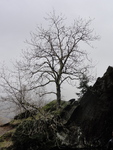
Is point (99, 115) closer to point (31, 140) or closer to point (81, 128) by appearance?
point (81, 128)

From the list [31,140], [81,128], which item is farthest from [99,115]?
[31,140]

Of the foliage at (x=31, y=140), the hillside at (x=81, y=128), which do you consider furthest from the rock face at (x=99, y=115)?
the foliage at (x=31, y=140)

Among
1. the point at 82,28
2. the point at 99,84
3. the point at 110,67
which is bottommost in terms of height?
the point at 99,84

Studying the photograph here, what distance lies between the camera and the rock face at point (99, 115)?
10930 millimetres

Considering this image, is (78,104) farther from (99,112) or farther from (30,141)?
(30,141)

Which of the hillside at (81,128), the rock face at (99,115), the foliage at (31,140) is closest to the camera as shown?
the foliage at (31,140)

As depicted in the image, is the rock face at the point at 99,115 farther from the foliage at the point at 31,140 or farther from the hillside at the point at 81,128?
the foliage at the point at 31,140

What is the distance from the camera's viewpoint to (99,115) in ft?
36.5

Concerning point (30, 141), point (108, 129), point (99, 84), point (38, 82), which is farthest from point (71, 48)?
point (30, 141)

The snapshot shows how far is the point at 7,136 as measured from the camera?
1217cm

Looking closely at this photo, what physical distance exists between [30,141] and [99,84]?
259 inches

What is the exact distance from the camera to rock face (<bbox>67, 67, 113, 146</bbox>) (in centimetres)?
1093

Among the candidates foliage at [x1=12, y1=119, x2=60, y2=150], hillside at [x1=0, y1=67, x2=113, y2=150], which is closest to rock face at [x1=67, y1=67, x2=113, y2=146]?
hillside at [x1=0, y1=67, x2=113, y2=150]

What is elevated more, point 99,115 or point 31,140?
point 99,115
